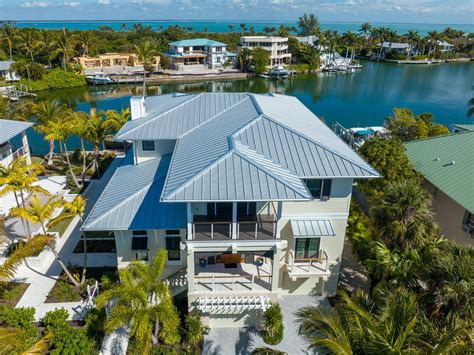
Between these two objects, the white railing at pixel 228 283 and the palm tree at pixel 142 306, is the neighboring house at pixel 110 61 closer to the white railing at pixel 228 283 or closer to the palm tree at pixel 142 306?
the white railing at pixel 228 283

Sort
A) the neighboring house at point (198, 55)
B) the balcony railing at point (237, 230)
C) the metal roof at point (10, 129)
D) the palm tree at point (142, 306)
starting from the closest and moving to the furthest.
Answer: the palm tree at point (142, 306), the balcony railing at point (237, 230), the metal roof at point (10, 129), the neighboring house at point (198, 55)

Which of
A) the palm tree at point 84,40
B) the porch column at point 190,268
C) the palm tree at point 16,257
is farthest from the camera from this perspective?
the palm tree at point 84,40

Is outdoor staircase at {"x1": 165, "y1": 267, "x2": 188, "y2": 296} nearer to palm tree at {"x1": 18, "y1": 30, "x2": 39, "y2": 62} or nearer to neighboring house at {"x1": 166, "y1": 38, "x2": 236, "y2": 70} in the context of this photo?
palm tree at {"x1": 18, "y1": 30, "x2": 39, "y2": 62}

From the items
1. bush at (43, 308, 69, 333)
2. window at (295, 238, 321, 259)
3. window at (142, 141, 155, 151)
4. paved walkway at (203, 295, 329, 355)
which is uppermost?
window at (142, 141, 155, 151)

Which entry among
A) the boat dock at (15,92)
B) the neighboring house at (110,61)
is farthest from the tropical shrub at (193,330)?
the neighboring house at (110,61)

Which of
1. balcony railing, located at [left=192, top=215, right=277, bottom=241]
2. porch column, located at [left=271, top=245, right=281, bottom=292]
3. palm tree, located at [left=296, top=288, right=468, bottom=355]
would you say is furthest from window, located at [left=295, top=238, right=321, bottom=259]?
palm tree, located at [left=296, top=288, right=468, bottom=355]

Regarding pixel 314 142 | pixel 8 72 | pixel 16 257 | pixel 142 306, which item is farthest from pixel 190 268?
pixel 8 72
